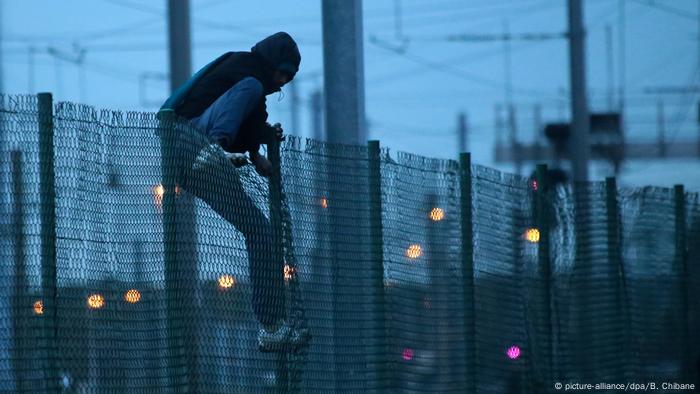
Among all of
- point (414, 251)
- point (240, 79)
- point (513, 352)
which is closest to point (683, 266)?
point (513, 352)

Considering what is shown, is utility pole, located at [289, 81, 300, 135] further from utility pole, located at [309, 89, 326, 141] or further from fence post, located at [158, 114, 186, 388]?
fence post, located at [158, 114, 186, 388]

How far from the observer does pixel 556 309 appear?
410 inches

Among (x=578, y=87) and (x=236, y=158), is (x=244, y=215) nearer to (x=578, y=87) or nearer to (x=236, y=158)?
(x=236, y=158)

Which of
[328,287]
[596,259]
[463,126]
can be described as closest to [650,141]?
[463,126]

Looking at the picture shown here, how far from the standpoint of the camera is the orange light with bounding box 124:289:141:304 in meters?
5.90

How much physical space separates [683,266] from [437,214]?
14.4ft

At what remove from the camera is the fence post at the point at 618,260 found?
11.3 meters

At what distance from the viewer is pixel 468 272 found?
9.09 m

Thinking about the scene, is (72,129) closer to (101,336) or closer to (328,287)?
(101,336)

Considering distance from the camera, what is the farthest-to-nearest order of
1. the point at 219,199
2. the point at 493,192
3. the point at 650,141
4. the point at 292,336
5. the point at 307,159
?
the point at 650,141 < the point at 493,192 < the point at 307,159 < the point at 292,336 < the point at 219,199

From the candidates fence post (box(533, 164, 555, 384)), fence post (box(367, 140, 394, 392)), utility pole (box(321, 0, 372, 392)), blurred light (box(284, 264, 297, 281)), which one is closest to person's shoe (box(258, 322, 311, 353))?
blurred light (box(284, 264, 297, 281))

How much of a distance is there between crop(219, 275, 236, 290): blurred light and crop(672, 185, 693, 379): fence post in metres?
6.61

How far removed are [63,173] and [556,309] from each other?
5.50 m

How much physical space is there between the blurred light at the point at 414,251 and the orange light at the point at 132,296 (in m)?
2.83
